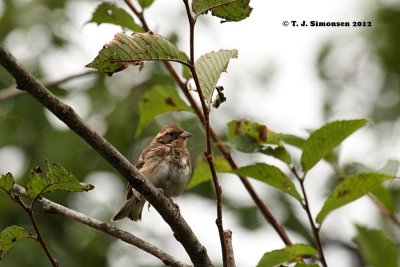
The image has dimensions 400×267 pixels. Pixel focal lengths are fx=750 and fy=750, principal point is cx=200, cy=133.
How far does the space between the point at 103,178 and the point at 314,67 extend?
9.22 ft

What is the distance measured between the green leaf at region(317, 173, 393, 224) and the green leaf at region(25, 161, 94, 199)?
1160 mm

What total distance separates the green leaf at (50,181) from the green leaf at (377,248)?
3.65ft

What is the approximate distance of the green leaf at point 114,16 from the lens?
13.2 ft

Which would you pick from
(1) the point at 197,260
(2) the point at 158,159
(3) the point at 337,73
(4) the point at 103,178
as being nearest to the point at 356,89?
(3) the point at 337,73

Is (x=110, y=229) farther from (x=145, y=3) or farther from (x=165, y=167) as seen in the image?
(x=165, y=167)

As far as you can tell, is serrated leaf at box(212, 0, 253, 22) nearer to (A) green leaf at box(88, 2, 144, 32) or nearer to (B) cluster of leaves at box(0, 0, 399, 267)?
(B) cluster of leaves at box(0, 0, 399, 267)

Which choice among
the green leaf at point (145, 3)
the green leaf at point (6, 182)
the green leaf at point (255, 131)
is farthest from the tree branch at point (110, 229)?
the green leaf at point (145, 3)

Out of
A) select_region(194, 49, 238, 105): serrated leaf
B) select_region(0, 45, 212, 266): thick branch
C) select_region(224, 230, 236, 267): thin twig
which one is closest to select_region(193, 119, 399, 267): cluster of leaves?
select_region(224, 230, 236, 267): thin twig

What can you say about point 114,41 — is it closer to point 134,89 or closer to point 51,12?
point 134,89

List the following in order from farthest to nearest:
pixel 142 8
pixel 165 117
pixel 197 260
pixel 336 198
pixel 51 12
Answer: pixel 51 12
pixel 165 117
pixel 142 8
pixel 336 198
pixel 197 260

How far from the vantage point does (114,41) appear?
2.72 m

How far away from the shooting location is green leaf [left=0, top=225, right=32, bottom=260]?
2964mm

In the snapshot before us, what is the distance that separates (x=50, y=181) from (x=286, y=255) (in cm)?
114

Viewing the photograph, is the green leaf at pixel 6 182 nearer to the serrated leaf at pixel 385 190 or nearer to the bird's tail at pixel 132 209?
the serrated leaf at pixel 385 190
